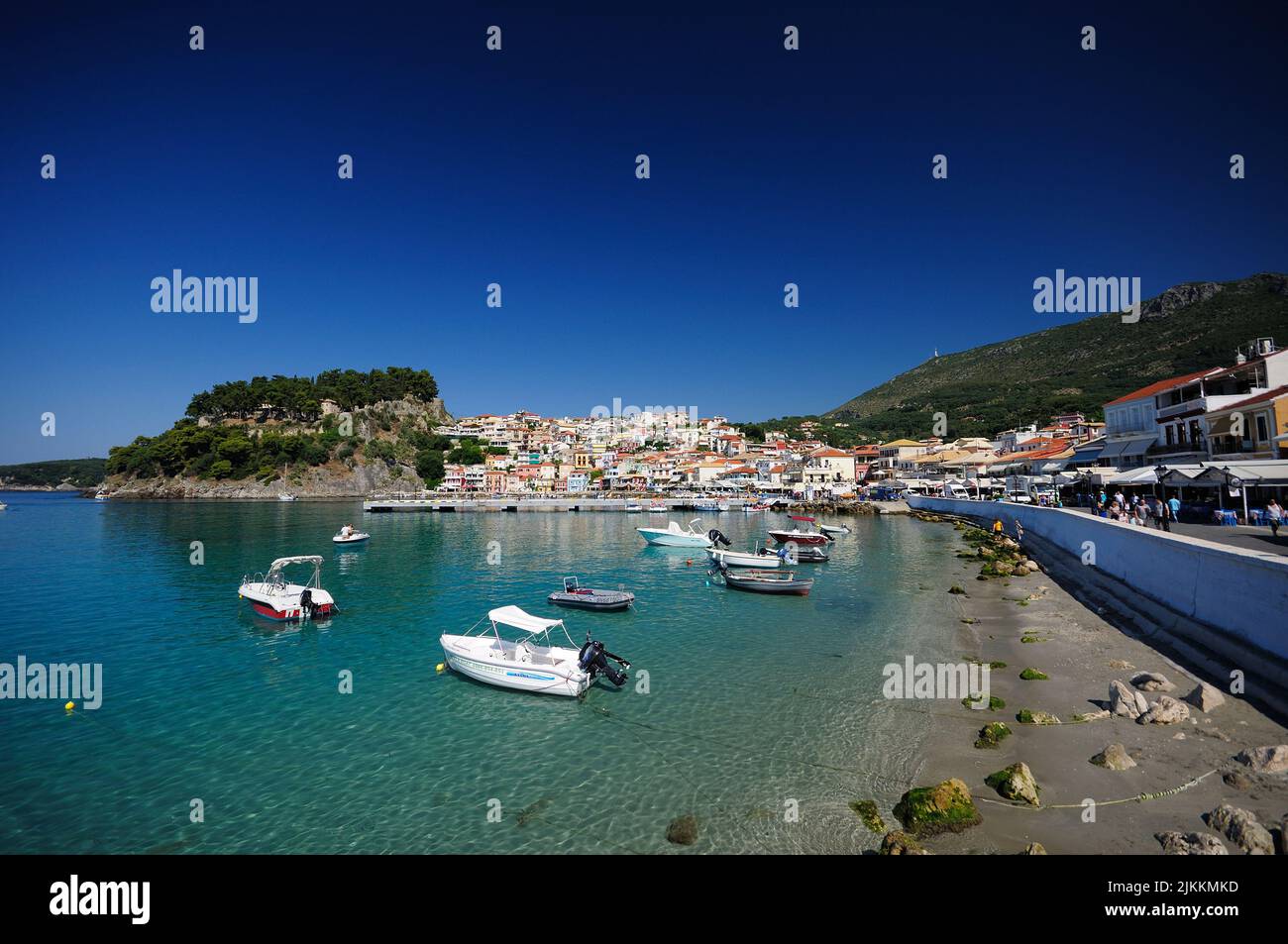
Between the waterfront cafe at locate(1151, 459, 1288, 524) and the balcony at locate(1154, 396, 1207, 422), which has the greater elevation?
the balcony at locate(1154, 396, 1207, 422)

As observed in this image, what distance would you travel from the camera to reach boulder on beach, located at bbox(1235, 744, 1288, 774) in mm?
7574

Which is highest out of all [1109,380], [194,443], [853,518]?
[1109,380]

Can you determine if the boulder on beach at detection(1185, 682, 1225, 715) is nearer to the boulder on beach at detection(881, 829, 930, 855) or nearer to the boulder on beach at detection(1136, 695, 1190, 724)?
the boulder on beach at detection(1136, 695, 1190, 724)

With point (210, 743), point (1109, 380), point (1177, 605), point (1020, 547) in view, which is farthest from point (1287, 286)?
point (210, 743)

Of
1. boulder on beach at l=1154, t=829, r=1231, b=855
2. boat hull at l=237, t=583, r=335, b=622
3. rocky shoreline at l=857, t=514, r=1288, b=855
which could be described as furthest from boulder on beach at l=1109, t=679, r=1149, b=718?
boat hull at l=237, t=583, r=335, b=622

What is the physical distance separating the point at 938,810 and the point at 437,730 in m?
9.54

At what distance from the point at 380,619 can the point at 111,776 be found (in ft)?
37.4

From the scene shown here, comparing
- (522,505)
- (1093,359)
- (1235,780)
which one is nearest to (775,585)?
(1235,780)

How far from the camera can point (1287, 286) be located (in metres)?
103

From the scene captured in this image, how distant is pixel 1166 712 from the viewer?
383 inches

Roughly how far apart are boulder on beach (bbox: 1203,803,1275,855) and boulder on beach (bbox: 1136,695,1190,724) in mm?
3343

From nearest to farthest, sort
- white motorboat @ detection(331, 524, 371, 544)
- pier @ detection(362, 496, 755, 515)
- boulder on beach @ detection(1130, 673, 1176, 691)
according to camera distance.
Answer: boulder on beach @ detection(1130, 673, 1176, 691) < white motorboat @ detection(331, 524, 371, 544) < pier @ detection(362, 496, 755, 515)

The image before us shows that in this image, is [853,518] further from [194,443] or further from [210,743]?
[194,443]

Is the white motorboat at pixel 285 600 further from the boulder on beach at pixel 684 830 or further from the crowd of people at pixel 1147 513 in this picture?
the crowd of people at pixel 1147 513
